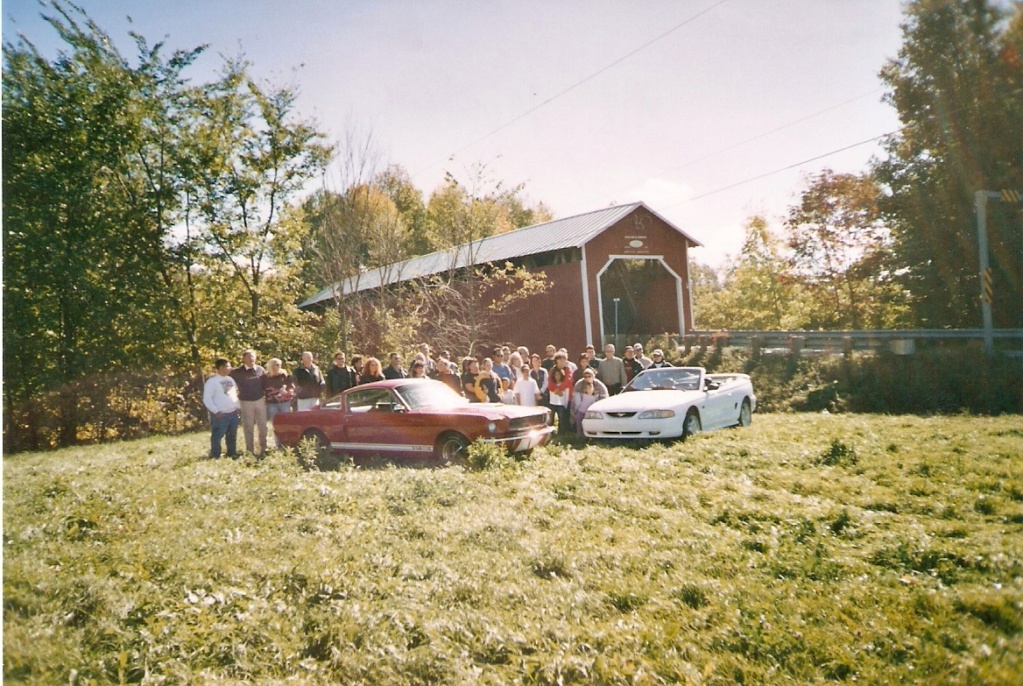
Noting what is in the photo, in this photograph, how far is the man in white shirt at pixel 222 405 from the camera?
982cm

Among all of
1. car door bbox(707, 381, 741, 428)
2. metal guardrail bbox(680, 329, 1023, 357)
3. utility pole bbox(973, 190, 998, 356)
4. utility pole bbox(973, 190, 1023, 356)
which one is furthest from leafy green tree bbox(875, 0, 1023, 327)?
car door bbox(707, 381, 741, 428)

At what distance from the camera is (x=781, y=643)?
373 centimetres

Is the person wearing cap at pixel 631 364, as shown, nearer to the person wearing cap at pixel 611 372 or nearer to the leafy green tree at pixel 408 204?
the person wearing cap at pixel 611 372

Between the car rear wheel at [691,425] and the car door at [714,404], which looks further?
the car door at [714,404]

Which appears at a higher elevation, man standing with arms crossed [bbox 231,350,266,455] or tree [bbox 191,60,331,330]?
tree [bbox 191,60,331,330]

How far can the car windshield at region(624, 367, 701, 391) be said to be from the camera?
1162cm

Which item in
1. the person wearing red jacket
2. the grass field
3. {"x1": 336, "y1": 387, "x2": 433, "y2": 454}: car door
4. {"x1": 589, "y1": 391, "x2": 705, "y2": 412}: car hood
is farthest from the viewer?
the person wearing red jacket

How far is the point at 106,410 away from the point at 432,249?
1045cm

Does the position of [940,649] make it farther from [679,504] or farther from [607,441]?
[607,441]

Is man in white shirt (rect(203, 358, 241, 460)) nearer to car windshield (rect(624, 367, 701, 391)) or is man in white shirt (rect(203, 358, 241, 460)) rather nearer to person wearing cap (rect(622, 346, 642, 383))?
car windshield (rect(624, 367, 701, 391))

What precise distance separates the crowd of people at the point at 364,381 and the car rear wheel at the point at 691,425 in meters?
1.51

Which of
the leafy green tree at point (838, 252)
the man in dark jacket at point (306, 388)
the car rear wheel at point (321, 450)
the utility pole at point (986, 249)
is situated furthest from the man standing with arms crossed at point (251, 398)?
the leafy green tree at point (838, 252)

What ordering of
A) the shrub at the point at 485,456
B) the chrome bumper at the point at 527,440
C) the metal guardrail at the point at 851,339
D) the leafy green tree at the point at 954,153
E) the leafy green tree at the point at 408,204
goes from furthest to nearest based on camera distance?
the leafy green tree at the point at 408,204 < the metal guardrail at the point at 851,339 < the chrome bumper at the point at 527,440 < the shrub at the point at 485,456 < the leafy green tree at the point at 954,153

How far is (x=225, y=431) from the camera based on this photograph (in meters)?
10.0
